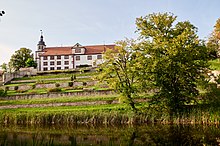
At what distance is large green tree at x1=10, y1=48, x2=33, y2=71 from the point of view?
317 feet

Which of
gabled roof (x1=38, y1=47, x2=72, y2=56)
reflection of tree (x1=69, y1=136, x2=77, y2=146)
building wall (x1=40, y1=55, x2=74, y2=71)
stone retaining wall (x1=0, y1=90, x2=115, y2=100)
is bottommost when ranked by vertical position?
reflection of tree (x1=69, y1=136, x2=77, y2=146)

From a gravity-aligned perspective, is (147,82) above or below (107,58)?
below

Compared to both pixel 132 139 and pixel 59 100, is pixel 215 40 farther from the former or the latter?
pixel 132 139

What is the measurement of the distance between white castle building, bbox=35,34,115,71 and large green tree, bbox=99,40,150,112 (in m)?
54.1

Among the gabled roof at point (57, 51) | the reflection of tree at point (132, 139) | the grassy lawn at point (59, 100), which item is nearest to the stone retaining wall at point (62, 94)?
the grassy lawn at point (59, 100)

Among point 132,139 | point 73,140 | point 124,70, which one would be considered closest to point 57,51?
point 124,70

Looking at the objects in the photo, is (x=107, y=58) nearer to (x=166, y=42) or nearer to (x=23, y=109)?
(x=166, y=42)

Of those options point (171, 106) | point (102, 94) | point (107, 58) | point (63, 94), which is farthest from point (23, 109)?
point (171, 106)

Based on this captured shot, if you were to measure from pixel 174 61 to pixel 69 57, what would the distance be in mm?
62448

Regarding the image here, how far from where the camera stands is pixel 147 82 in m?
29.3

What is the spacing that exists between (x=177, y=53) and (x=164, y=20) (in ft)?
12.6

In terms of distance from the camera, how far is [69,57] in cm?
8800

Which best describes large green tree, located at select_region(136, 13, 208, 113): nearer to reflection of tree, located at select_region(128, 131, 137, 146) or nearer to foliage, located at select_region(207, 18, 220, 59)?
reflection of tree, located at select_region(128, 131, 137, 146)

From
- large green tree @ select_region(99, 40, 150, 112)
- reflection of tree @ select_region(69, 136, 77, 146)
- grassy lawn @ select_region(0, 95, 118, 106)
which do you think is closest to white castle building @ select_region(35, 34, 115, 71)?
grassy lawn @ select_region(0, 95, 118, 106)
